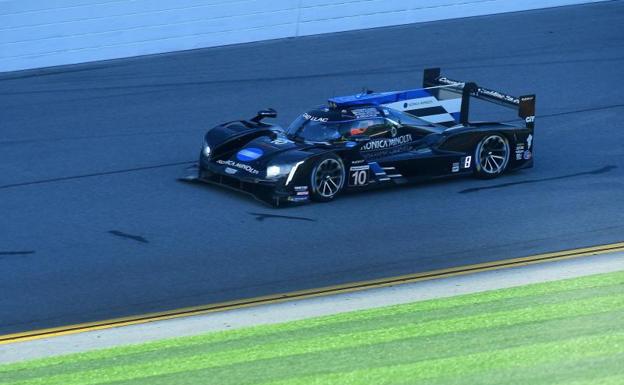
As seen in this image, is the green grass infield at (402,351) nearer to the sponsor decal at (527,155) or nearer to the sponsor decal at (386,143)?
the sponsor decal at (386,143)

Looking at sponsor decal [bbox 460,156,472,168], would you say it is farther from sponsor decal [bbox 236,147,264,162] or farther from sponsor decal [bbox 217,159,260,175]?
sponsor decal [bbox 217,159,260,175]

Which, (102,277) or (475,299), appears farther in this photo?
(102,277)

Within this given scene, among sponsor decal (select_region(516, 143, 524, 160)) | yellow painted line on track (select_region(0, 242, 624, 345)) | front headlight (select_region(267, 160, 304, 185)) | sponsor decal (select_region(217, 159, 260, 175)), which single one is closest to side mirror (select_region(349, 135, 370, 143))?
front headlight (select_region(267, 160, 304, 185))

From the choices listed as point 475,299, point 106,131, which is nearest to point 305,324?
point 475,299

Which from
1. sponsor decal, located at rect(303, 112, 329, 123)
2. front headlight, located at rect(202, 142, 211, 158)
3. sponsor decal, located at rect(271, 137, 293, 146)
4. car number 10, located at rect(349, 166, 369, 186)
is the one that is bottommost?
car number 10, located at rect(349, 166, 369, 186)

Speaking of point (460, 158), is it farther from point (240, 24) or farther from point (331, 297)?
point (240, 24)

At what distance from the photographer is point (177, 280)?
10609 millimetres

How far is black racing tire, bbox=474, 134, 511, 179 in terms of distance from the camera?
13992mm

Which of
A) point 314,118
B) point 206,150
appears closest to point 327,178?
point 314,118

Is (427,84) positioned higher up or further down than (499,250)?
higher up

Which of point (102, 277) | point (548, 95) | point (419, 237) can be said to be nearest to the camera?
point (102, 277)

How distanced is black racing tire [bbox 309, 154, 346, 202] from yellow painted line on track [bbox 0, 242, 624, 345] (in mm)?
2570

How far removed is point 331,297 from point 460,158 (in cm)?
429

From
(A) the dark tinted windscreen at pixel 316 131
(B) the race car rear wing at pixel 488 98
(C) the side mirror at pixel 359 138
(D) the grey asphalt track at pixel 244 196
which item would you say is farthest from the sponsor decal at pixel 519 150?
(A) the dark tinted windscreen at pixel 316 131
